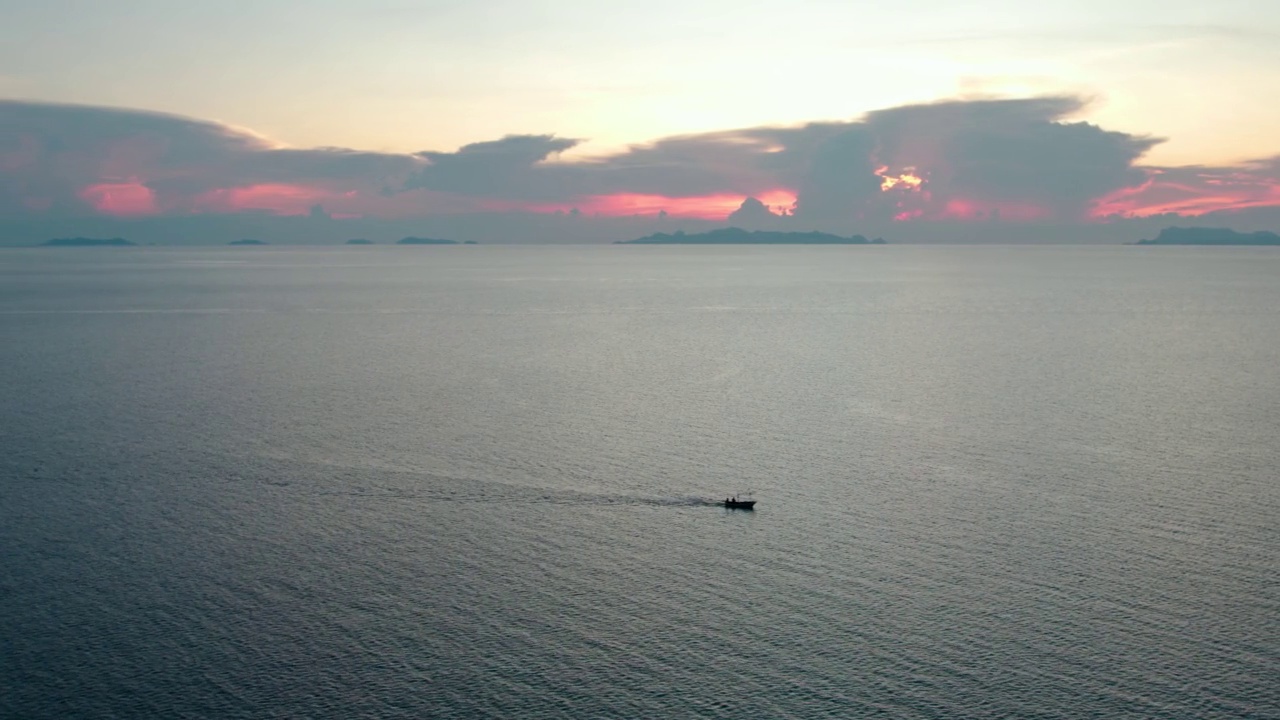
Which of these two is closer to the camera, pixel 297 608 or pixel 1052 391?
pixel 297 608

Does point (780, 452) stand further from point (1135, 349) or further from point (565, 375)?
point (1135, 349)

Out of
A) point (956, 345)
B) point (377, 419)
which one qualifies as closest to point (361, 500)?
point (377, 419)

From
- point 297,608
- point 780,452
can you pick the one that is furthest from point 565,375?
Answer: point 297,608

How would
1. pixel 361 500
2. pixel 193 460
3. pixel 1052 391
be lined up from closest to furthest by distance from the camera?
pixel 361 500, pixel 193 460, pixel 1052 391

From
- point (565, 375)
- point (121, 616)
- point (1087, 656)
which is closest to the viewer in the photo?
point (1087, 656)

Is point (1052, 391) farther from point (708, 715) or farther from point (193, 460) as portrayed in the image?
point (193, 460)

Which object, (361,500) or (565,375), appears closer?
(361,500)
